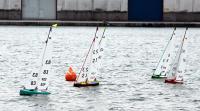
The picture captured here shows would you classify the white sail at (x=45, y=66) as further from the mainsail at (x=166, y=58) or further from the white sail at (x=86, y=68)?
the mainsail at (x=166, y=58)

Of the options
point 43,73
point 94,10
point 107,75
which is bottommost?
point 107,75

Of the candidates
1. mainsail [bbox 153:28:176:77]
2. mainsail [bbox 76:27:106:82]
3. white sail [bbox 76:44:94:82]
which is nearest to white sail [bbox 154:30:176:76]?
mainsail [bbox 153:28:176:77]

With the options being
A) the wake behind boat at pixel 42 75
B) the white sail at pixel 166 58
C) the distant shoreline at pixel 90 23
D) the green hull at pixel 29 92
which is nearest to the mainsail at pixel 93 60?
the green hull at pixel 29 92

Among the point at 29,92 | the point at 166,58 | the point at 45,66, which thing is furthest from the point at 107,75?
the point at 45,66

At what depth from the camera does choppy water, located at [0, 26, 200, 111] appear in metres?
32.2

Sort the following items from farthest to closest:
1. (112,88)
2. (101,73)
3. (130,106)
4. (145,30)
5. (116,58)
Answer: (145,30)
(116,58)
(101,73)
(112,88)
(130,106)

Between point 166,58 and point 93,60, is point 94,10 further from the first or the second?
point 93,60

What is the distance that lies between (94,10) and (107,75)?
2074 inches

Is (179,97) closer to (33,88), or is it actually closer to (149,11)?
(33,88)

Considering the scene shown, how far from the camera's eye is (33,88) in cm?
3316

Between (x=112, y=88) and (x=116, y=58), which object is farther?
(x=116, y=58)

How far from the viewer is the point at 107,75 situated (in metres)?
44.0

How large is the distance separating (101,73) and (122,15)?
169 ft

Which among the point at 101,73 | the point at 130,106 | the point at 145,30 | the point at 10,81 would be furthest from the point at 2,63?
the point at 145,30
